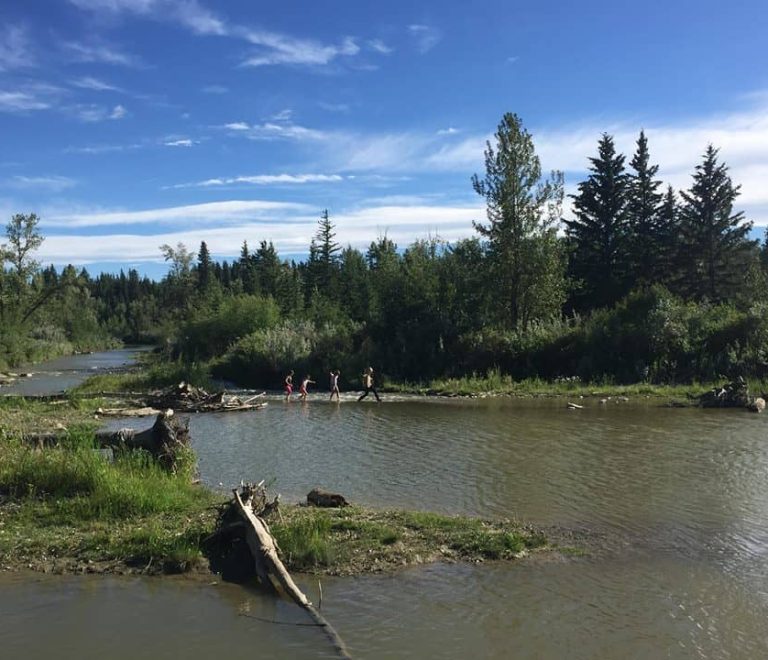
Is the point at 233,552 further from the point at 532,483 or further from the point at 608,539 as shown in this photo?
the point at 532,483

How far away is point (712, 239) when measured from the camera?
5331 cm

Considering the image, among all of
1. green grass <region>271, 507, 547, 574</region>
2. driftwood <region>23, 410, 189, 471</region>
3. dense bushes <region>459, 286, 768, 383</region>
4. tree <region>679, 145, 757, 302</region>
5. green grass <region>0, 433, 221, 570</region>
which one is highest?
tree <region>679, 145, 757, 302</region>

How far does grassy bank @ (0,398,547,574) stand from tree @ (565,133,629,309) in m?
44.4

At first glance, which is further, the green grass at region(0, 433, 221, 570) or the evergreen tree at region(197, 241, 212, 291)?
the evergreen tree at region(197, 241, 212, 291)

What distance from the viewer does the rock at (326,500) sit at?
11.8m

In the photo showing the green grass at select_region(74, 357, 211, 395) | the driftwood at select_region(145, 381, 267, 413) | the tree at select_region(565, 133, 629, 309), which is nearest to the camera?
the driftwood at select_region(145, 381, 267, 413)

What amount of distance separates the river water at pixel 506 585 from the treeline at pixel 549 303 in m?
18.4

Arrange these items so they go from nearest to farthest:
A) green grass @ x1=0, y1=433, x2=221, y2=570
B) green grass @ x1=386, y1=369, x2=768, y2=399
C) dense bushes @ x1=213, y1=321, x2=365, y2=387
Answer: green grass @ x1=0, y1=433, x2=221, y2=570
green grass @ x1=386, y1=369, x2=768, y2=399
dense bushes @ x1=213, y1=321, x2=365, y2=387

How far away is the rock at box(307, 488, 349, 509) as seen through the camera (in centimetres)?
1179

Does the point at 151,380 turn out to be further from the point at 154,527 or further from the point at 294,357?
the point at 154,527

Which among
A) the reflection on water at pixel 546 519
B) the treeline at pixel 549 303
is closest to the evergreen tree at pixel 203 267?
the treeline at pixel 549 303

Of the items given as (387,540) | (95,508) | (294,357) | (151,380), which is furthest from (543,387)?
(95,508)

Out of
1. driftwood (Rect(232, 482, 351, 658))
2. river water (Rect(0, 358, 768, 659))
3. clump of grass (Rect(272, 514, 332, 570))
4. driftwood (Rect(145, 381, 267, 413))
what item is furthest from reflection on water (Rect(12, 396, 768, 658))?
driftwood (Rect(145, 381, 267, 413))

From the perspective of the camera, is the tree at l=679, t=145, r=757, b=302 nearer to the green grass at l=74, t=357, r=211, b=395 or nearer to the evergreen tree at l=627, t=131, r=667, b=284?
the evergreen tree at l=627, t=131, r=667, b=284
